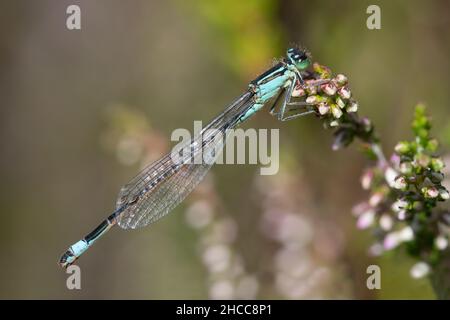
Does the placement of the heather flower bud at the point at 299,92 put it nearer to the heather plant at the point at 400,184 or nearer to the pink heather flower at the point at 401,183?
the heather plant at the point at 400,184

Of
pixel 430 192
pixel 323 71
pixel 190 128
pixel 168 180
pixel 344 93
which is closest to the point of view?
pixel 430 192

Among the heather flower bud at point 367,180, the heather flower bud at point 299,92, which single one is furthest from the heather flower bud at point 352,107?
the heather flower bud at point 367,180

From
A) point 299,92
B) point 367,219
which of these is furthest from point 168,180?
point 367,219

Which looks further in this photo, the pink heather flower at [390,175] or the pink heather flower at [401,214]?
the pink heather flower at [390,175]

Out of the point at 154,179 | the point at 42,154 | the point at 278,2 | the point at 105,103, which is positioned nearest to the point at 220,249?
the point at 154,179

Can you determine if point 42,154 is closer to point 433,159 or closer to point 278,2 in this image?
point 278,2

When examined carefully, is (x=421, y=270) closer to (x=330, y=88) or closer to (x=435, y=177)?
(x=435, y=177)

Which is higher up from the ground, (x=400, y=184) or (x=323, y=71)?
(x=323, y=71)

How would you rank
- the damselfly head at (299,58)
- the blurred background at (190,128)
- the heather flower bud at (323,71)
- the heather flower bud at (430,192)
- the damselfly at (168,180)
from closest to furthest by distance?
the heather flower bud at (430,192) → the heather flower bud at (323,71) → the damselfly head at (299,58) → the damselfly at (168,180) → the blurred background at (190,128)
